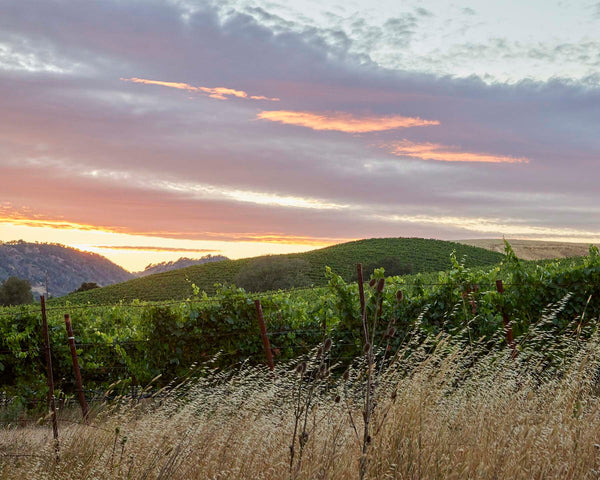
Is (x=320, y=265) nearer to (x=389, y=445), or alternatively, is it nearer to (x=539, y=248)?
(x=539, y=248)

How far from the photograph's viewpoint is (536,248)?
76.2 metres

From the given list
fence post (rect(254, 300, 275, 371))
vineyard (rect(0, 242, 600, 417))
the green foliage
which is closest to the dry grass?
vineyard (rect(0, 242, 600, 417))

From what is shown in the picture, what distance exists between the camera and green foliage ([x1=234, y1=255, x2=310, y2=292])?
4463 centimetres

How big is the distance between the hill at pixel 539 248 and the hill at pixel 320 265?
722 centimetres

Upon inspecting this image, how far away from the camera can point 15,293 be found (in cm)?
6644

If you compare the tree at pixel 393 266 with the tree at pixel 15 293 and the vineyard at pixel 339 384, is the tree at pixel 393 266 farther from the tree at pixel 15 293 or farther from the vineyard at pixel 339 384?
the vineyard at pixel 339 384

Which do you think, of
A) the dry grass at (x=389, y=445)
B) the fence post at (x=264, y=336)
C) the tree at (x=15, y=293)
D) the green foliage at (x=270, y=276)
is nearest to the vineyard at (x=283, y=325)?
the fence post at (x=264, y=336)

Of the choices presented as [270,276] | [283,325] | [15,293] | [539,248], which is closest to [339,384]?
[283,325]

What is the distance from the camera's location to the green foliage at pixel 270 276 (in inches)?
1757

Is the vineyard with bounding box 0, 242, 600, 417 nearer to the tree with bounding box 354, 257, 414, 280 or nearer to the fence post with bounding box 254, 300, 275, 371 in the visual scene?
the fence post with bounding box 254, 300, 275, 371

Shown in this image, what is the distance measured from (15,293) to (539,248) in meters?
62.9

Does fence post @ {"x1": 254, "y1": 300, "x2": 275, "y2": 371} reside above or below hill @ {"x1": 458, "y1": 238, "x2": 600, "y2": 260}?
below

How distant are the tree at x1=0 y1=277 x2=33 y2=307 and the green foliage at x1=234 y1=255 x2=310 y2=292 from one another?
3229 cm

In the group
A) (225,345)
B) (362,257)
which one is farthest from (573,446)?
(362,257)
